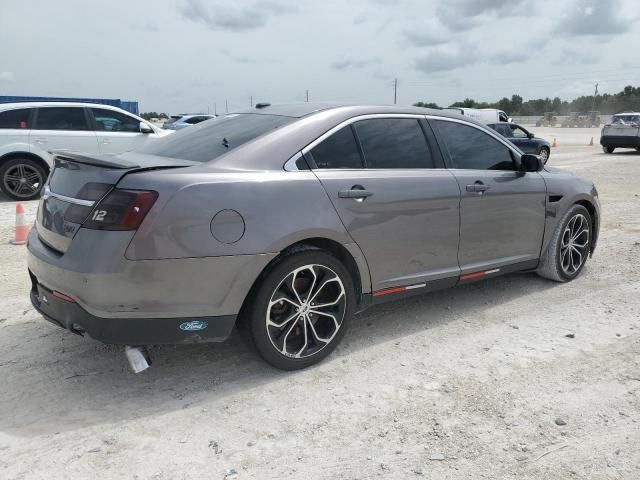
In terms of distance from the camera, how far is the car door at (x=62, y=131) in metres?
9.98

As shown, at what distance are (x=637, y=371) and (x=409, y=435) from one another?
1.71m

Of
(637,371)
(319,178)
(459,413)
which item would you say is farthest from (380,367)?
(637,371)

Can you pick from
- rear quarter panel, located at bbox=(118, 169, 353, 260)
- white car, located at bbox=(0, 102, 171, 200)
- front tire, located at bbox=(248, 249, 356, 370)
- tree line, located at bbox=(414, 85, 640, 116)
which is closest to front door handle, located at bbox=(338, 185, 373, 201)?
rear quarter panel, located at bbox=(118, 169, 353, 260)

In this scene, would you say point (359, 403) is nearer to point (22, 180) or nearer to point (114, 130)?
point (22, 180)

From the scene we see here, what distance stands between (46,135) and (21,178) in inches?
35.4

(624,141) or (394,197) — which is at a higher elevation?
(394,197)

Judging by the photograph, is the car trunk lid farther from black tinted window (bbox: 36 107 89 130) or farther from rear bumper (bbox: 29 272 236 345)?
black tinted window (bbox: 36 107 89 130)

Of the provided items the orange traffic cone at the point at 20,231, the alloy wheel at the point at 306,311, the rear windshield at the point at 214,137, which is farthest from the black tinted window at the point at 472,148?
the orange traffic cone at the point at 20,231

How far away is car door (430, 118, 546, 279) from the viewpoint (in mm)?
4211

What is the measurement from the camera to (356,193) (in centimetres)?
348

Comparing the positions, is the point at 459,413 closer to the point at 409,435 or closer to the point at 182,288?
the point at 409,435

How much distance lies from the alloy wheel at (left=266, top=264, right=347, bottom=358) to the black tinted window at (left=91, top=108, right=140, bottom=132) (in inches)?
343

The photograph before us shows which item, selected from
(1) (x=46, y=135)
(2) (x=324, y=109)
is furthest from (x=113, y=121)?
(2) (x=324, y=109)

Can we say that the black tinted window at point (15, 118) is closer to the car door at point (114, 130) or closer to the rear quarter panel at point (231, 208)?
the car door at point (114, 130)
